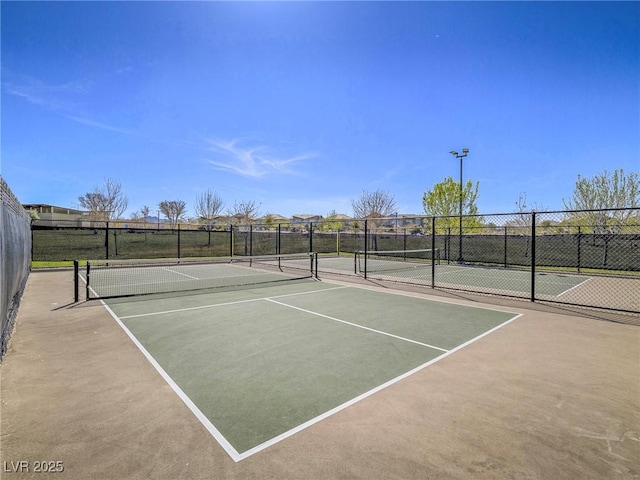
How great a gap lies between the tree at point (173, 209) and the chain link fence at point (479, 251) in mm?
38665

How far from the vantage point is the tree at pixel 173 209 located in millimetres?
58834

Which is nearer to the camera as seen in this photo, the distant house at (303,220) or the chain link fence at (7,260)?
the chain link fence at (7,260)

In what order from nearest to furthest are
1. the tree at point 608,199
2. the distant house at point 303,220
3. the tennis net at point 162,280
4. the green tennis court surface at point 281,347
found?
the green tennis court surface at point 281,347 < the tennis net at point 162,280 < the tree at point 608,199 < the distant house at point 303,220

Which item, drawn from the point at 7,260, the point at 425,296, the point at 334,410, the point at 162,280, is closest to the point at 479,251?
the point at 425,296

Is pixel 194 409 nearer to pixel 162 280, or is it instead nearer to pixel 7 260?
pixel 7 260

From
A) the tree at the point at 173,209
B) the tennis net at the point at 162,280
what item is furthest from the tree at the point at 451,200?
the tree at the point at 173,209

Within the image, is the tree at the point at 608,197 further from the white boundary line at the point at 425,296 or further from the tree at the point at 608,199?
the white boundary line at the point at 425,296

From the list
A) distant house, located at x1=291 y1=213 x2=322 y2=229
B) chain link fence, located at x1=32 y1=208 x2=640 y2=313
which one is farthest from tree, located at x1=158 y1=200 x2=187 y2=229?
chain link fence, located at x1=32 y1=208 x2=640 y2=313

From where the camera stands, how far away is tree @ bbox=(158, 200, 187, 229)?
5883 centimetres

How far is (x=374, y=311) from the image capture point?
25.2 ft

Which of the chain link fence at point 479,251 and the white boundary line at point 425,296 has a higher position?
the chain link fence at point 479,251

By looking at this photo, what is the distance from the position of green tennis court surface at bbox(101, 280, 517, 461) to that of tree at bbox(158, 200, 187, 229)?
54.2 metres

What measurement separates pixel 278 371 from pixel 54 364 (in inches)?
122

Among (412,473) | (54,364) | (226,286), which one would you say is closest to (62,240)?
(226,286)
